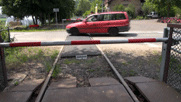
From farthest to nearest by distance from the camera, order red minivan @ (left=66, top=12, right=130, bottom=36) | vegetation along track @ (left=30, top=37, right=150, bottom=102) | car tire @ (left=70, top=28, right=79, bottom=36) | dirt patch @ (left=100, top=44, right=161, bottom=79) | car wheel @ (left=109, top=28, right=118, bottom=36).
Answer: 1. car tire @ (left=70, top=28, right=79, bottom=36)
2. car wheel @ (left=109, top=28, right=118, bottom=36)
3. red minivan @ (left=66, top=12, right=130, bottom=36)
4. dirt patch @ (left=100, top=44, right=161, bottom=79)
5. vegetation along track @ (left=30, top=37, right=150, bottom=102)

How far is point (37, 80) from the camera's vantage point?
4242mm

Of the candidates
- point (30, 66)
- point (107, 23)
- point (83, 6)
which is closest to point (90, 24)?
point (107, 23)

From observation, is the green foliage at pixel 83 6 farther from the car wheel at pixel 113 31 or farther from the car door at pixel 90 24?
the car wheel at pixel 113 31

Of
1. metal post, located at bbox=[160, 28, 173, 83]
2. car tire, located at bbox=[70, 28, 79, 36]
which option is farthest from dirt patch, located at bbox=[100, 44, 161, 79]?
car tire, located at bbox=[70, 28, 79, 36]

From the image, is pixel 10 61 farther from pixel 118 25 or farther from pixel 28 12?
pixel 28 12

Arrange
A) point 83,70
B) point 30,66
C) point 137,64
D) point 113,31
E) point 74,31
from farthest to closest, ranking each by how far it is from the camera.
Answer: point 74,31 → point 113,31 → point 137,64 → point 30,66 → point 83,70

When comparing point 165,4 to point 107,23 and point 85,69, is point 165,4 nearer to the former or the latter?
point 107,23

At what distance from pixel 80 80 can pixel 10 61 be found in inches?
118

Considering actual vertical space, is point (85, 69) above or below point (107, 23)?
below

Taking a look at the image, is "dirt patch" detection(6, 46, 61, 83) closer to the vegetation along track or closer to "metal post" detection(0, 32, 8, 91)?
the vegetation along track

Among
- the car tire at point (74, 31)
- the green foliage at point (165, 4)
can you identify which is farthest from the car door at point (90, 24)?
the green foliage at point (165, 4)

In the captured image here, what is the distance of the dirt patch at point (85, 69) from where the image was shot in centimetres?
456

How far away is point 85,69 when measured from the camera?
17.0 ft

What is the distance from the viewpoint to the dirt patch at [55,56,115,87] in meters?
4.56
